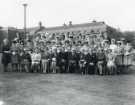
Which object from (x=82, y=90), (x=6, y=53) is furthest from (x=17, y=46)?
(x=82, y=90)

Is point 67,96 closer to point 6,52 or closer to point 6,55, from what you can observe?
point 6,52

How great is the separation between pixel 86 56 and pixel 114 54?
150 centimetres

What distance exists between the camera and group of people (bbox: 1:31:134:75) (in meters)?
13.1

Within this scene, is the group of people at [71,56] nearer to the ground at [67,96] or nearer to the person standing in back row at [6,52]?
the person standing in back row at [6,52]

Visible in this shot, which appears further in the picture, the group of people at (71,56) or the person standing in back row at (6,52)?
the person standing in back row at (6,52)

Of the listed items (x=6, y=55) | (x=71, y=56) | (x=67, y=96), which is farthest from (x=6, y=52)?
(x=67, y=96)

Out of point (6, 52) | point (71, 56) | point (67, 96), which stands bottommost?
point (67, 96)

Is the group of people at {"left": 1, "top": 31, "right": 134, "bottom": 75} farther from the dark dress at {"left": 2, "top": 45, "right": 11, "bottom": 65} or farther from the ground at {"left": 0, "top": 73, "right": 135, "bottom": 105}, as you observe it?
the ground at {"left": 0, "top": 73, "right": 135, "bottom": 105}

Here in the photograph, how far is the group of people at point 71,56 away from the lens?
43.1ft

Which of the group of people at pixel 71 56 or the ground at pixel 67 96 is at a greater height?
the group of people at pixel 71 56

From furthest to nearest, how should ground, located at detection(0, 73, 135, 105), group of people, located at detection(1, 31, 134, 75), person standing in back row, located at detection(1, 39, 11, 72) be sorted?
person standing in back row, located at detection(1, 39, 11, 72) → group of people, located at detection(1, 31, 134, 75) → ground, located at detection(0, 73, 135, 105)

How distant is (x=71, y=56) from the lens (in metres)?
14.0

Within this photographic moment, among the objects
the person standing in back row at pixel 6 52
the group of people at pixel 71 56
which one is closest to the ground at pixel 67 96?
the group of people at pixel 71 56

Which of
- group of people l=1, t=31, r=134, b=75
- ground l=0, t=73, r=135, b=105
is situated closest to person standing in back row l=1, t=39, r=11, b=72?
group of people l=1, t=31, r=134, b=75
